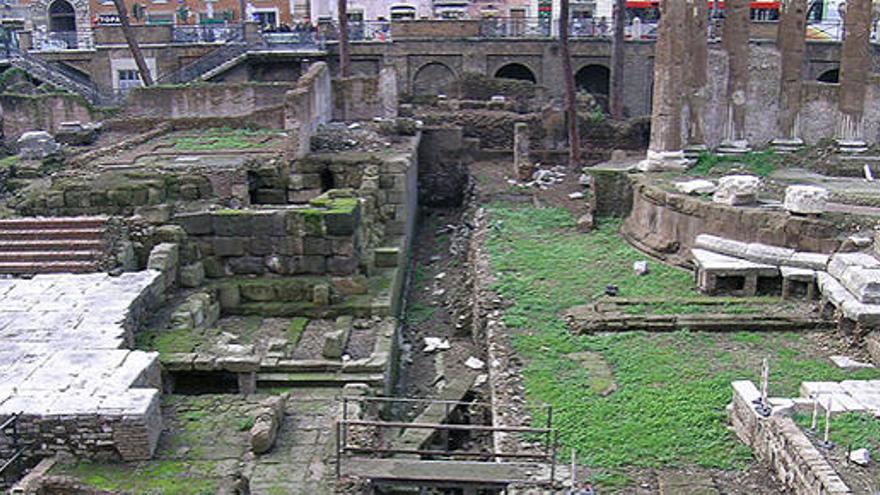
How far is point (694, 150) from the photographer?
763 inches

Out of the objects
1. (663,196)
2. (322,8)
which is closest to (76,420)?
(663,196)

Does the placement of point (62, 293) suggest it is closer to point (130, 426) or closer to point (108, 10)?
point (130, 426)

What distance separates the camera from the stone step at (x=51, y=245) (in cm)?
1316

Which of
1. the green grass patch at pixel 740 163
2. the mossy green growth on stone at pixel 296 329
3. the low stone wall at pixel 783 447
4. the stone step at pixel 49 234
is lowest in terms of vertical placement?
the mossy green growth on stone at pixel 296 329

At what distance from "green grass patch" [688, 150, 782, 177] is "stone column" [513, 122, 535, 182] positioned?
15.1ft

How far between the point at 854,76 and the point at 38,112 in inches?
760

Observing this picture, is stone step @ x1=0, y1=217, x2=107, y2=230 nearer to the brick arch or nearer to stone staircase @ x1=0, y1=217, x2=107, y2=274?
stone staircase @ x1=0, y1=217, x2=107, y2=274

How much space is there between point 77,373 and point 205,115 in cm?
1539

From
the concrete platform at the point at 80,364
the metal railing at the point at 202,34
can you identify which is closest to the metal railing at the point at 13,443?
the concrete platform at the point at 80,364

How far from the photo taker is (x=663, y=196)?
16.0m

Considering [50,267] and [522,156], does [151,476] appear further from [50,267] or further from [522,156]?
[522,156]

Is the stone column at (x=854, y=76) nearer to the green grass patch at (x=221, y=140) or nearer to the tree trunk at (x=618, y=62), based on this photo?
the tree trunk at (x=618, y=62)

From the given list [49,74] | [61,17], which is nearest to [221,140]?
[49,74]

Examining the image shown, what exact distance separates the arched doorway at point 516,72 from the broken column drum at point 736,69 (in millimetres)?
15544
